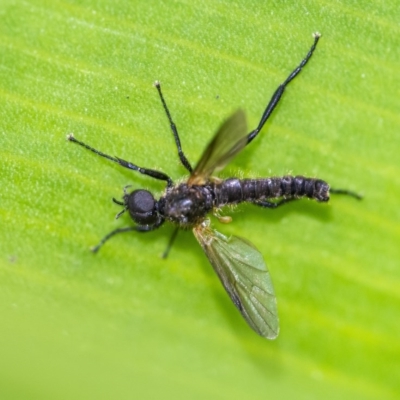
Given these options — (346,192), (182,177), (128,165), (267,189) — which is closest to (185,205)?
(182,177)

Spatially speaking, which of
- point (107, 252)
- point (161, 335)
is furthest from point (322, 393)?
point (107, 252)

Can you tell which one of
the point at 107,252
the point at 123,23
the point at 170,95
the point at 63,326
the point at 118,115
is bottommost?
the point at 63,326

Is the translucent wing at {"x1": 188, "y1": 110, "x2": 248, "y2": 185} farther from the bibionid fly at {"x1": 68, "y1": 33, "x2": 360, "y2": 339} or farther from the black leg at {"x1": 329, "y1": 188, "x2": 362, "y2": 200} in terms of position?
the black leg at {"x1": 329, "y1": 188, "x2": 362, "y2": 200}

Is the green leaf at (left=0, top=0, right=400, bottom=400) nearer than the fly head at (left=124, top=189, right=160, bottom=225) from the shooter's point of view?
Yes

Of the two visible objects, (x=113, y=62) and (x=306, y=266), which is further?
(x=306, y=266)

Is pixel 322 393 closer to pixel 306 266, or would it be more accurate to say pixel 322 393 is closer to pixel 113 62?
pixel 306 266

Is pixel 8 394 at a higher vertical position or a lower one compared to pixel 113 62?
lower

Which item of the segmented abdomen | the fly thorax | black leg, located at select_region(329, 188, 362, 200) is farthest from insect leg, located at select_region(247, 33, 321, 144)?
black leg, located at select_region(329, 188, 362, 200)

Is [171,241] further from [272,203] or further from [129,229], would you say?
[272,203]
